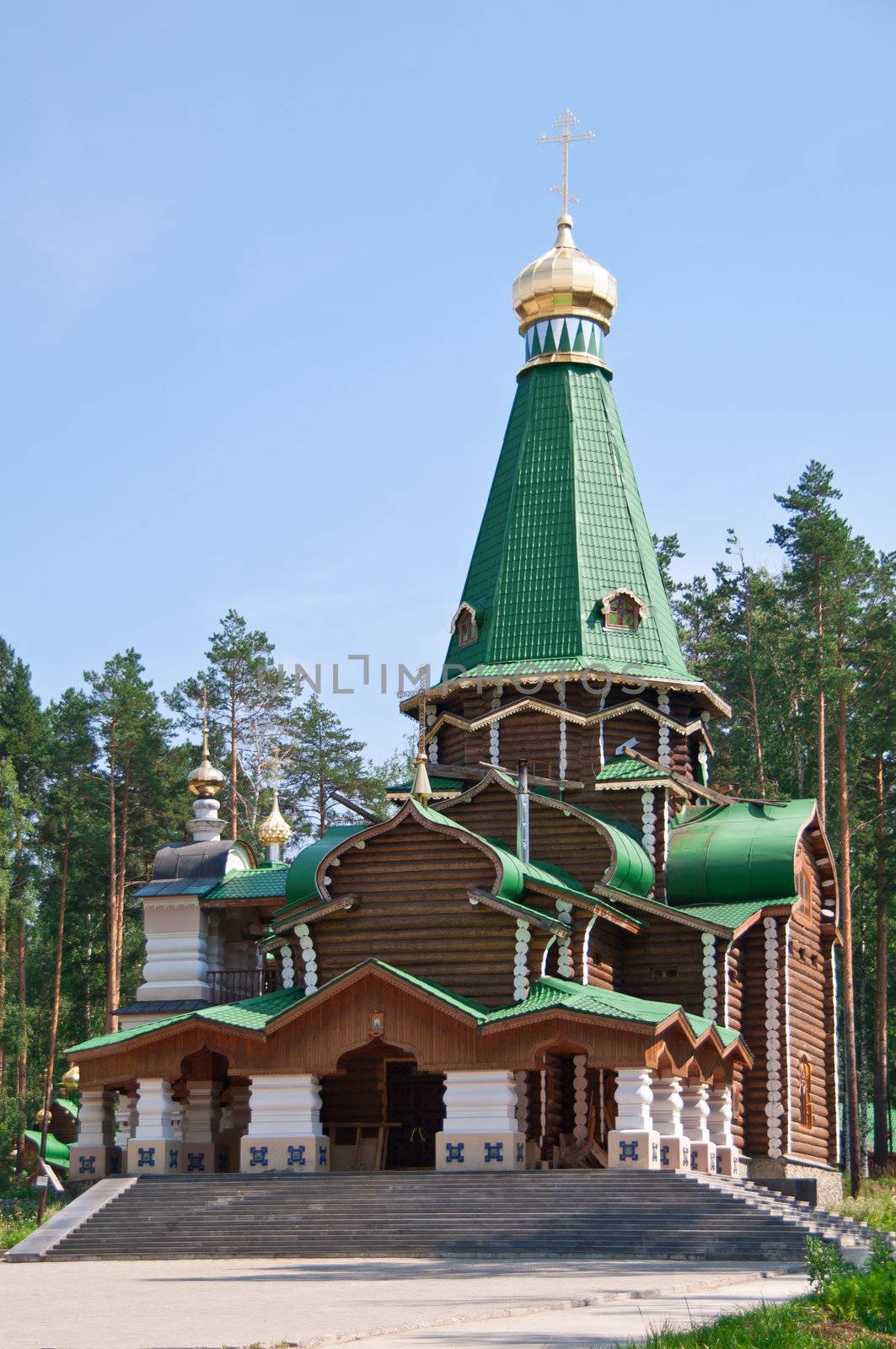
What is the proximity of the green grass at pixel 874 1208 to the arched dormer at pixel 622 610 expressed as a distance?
7.86 m

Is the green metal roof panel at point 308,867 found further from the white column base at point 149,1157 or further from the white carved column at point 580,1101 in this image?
the white carved column at point 580,1101

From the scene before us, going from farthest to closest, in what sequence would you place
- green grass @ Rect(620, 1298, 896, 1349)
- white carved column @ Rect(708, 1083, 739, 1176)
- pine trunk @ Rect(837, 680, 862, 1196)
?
pine trunk @ Rect(837, 680, 862, 1196)
white carved column @ Rect(708, 1083, 739, 1176)
green grass @ Rect(620, 1298, 896, 1349)

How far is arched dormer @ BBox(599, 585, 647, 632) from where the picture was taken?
2348 centimetres

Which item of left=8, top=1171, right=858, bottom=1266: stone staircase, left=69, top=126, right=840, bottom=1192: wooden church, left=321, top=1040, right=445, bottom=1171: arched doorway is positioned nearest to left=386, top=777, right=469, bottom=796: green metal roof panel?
left=69, top=126, right=840, bottom=1192: wooden church

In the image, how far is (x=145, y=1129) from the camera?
1941cm

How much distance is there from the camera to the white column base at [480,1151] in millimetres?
17625

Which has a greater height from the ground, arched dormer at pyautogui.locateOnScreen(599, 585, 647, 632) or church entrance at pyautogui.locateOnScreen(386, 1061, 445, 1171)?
arched dormer at pyautogui.locateOnScreen(599, 585, 647, 632)

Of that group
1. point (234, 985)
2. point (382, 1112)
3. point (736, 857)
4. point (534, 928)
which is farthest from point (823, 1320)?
point (234, 985)

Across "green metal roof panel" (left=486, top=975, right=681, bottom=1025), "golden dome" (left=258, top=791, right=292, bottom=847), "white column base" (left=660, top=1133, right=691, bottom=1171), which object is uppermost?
"golden dome" (left=258, top=791, right=292, bottom=847)

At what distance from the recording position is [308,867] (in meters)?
21.8

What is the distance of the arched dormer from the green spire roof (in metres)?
0.08

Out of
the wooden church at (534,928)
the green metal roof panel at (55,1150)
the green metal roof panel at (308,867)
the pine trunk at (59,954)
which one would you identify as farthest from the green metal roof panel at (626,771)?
the pine trunk at (59,954)

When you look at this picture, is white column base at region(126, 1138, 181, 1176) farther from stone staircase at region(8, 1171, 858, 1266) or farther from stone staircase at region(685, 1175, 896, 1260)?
stone staircase at region(685, 1175, 896, 1260)

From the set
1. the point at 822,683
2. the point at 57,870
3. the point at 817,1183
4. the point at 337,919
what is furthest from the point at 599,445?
the point at 57,870
